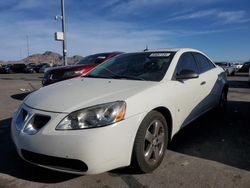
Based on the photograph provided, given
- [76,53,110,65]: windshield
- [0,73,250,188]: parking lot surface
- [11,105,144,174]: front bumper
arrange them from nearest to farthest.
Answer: [11,105,144,174]: front bumper < [0,73,250,188]: parking lot surface < [76,53,110,65]: windshield

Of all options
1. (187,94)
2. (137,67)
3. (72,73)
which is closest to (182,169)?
(187,94)

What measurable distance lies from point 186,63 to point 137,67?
0.83 m

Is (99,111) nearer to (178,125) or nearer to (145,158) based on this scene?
(145,158)

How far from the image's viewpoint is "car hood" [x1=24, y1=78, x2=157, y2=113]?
281 cm

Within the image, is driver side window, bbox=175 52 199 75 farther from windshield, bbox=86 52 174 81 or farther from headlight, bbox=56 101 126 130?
headlight, bbox=56 101 126 130

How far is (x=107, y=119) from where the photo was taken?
266 centimetres

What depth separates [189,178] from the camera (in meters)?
2.98

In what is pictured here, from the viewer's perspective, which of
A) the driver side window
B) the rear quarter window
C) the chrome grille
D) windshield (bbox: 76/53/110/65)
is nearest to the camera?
the chrome grille

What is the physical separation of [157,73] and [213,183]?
1.54m

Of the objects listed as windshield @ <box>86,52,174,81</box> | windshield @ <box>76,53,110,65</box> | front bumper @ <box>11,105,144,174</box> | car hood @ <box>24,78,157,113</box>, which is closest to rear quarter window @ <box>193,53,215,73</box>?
windshield @ <box>86,52,174,81</box>

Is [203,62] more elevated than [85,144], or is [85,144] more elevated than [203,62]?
[203,62]

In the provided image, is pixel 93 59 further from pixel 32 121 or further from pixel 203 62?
pixel 32 121

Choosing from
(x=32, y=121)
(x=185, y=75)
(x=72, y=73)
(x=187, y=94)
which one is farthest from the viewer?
(x=72, y=73)

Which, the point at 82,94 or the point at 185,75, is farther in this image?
the point at 185,75
